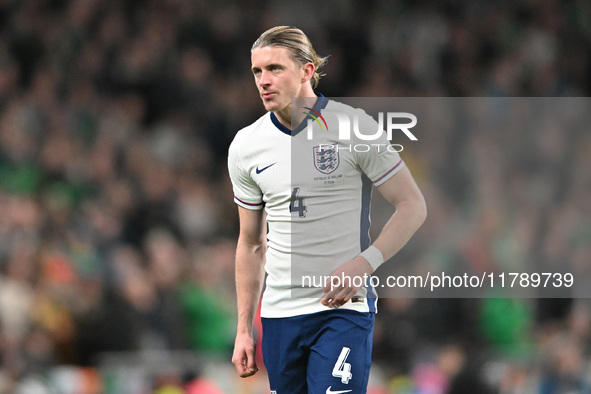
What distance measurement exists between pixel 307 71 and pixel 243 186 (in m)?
0.59

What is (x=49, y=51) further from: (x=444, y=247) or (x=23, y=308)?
(x=444, y=247)

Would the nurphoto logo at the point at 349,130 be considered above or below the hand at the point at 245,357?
above

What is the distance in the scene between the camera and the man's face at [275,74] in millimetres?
3969

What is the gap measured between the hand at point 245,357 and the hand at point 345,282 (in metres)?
0.50

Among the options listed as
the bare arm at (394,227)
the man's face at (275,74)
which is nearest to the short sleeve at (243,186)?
the man's face at (275,74)

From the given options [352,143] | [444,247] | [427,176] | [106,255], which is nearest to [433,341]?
[444,247]

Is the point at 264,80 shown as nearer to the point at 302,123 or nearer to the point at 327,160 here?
the point at 302,123

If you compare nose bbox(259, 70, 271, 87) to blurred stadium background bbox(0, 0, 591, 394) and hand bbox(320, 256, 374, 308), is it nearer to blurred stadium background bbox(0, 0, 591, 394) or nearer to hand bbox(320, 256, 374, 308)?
hand bbox(320, 256, 374, 308)

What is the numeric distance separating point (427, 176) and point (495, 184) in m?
1.47

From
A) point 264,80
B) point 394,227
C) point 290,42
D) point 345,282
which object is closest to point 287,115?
point 264,80

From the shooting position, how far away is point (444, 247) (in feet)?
21.0

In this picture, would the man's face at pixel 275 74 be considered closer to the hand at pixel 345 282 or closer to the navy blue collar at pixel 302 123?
the navy blue collar at pixel 302 123

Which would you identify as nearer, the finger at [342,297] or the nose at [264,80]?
the finger at [342,297]

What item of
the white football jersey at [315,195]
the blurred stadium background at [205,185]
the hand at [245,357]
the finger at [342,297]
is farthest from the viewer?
the blurred stadium background at [205,185]
